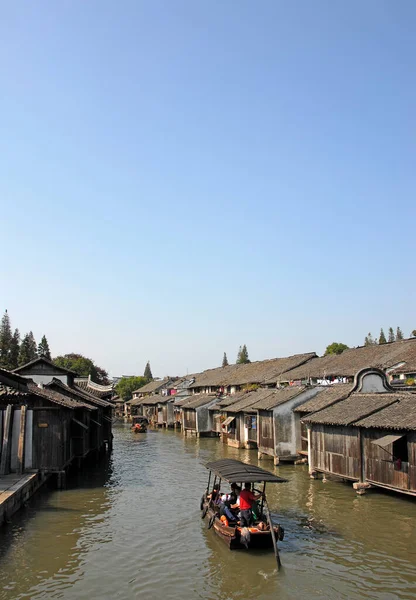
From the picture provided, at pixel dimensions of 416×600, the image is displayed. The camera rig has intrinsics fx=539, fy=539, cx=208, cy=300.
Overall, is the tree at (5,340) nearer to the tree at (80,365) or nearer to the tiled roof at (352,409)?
the tree at (80,365)

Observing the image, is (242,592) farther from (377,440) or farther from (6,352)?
(6,352)

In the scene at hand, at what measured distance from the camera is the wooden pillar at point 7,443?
983 inches

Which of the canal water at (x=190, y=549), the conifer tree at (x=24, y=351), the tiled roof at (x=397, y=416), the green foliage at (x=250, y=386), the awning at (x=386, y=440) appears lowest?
the canal water at (x=190, y=549)

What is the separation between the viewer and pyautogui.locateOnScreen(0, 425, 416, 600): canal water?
578 inches

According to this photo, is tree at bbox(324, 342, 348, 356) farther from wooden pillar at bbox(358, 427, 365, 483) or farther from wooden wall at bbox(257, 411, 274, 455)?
wooden pillar at bbox(358, 427, 365, 483)

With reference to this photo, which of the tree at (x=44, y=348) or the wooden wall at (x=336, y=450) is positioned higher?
the tree at (x=44, y=348)

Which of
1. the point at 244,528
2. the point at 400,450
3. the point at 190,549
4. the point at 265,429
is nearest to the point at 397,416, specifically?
the point at 400,450

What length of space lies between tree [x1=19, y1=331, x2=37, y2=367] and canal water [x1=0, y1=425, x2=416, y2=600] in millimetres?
76896

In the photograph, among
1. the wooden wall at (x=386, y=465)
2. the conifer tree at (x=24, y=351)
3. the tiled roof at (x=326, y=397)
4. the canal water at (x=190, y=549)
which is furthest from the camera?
the conifer tree at (x=24, y=351)

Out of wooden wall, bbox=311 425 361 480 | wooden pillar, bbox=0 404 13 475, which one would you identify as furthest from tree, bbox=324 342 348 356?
wooden pillar, bbox=0 404 13 475

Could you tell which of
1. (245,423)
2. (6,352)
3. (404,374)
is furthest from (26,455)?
(6,352)

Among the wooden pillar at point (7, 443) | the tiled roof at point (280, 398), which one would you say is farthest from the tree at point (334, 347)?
the wooden pillar at point (7, 443)

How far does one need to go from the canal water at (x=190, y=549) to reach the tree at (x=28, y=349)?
7690cm

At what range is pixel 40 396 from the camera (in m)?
26.5
